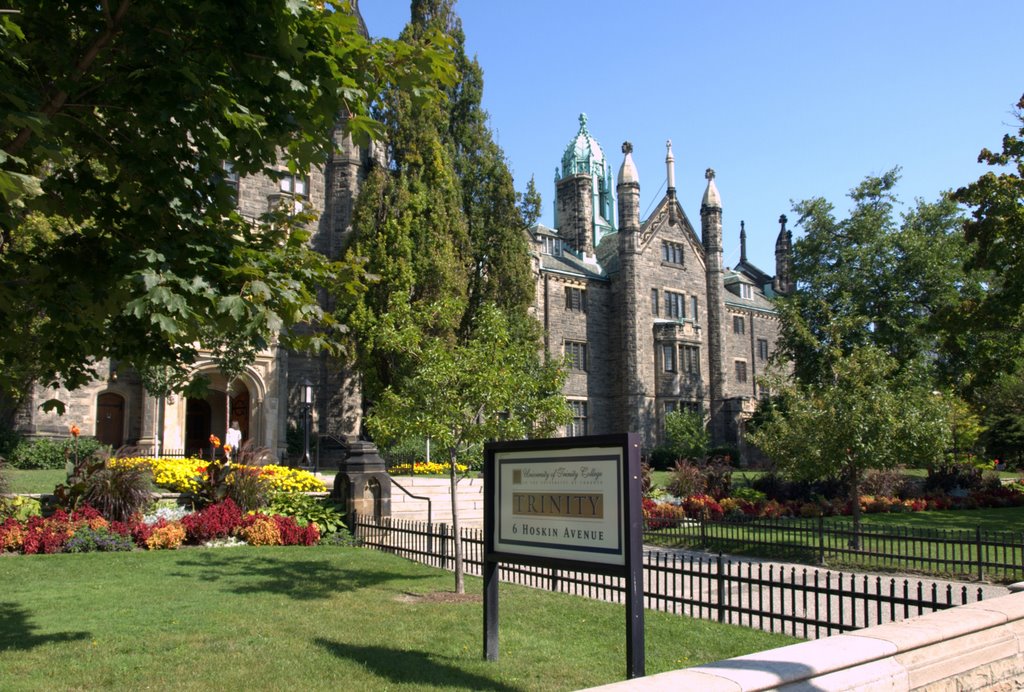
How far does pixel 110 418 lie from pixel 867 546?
24.5 meters

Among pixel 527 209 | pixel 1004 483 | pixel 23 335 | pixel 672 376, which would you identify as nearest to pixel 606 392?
pixel 672 376

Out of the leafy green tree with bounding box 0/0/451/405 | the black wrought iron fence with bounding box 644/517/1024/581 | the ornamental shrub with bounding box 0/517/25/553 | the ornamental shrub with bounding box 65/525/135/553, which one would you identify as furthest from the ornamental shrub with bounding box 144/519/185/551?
the black wrought iron fence with bounding box 644/517/1024/581

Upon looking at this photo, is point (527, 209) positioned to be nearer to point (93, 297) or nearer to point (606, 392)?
point (606, 392)

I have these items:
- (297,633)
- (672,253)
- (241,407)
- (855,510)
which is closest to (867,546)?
(855,510)

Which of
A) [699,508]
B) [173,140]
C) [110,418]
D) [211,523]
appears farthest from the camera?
[110,418]

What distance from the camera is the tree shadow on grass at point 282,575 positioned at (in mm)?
10484

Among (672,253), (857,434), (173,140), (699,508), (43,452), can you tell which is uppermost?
(672,253)

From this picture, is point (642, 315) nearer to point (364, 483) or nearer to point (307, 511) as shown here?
point (364, 483)

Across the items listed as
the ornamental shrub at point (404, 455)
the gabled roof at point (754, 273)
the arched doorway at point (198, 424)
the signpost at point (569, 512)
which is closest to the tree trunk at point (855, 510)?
the signpost at point (569, 512)

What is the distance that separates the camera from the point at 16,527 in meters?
12.9

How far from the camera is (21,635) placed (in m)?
7.73

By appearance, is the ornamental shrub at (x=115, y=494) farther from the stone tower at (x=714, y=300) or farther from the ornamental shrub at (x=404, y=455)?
the stone tower at (x=714, y=300)

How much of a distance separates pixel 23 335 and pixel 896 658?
7.24 metres

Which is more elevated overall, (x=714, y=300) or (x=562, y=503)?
(x=714, y=300)
